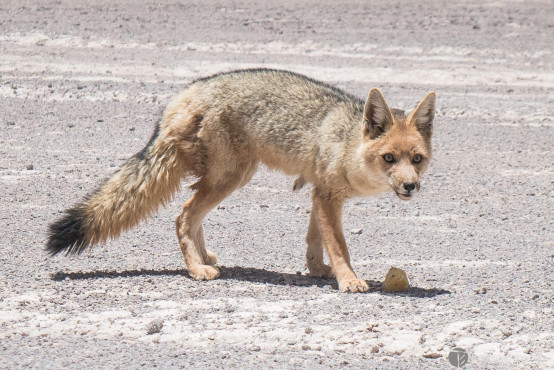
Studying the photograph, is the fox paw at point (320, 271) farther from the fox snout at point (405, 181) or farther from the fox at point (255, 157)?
the fox snout at point (405, 181)

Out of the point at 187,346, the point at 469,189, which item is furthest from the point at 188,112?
the point at 469,189

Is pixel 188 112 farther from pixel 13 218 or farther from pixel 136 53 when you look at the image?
pixel 136 53

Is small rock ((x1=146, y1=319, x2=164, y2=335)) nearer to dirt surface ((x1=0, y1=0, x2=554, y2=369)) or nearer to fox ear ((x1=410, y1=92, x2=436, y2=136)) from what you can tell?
dirt surface ((x1=0, y1=0, x2=554, y2=369))

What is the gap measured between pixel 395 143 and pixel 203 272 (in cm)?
173

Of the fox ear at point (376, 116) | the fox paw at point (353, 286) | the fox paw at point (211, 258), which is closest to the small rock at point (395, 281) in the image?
the fox paw at point (353, 286)

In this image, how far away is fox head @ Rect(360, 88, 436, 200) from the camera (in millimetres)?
6230

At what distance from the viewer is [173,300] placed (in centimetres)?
607

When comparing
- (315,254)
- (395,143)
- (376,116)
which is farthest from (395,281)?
(376,116)

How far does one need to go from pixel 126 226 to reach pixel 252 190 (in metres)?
3.01

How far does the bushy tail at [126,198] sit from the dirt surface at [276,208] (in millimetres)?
352

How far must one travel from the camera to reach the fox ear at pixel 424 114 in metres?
6.52

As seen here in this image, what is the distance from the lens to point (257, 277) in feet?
22.3

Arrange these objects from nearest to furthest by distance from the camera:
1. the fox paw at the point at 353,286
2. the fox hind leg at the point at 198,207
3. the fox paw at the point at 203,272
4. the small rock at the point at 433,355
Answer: the small rock at the point at 433,355, the fox paw at the point at 353,286, the fox paw at the point at 203,272, the fox hind leg at the point at 198,207

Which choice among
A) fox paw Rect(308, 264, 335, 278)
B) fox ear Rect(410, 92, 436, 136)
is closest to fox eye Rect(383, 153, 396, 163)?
fox ear Rect(410, 92, 436, 136)
